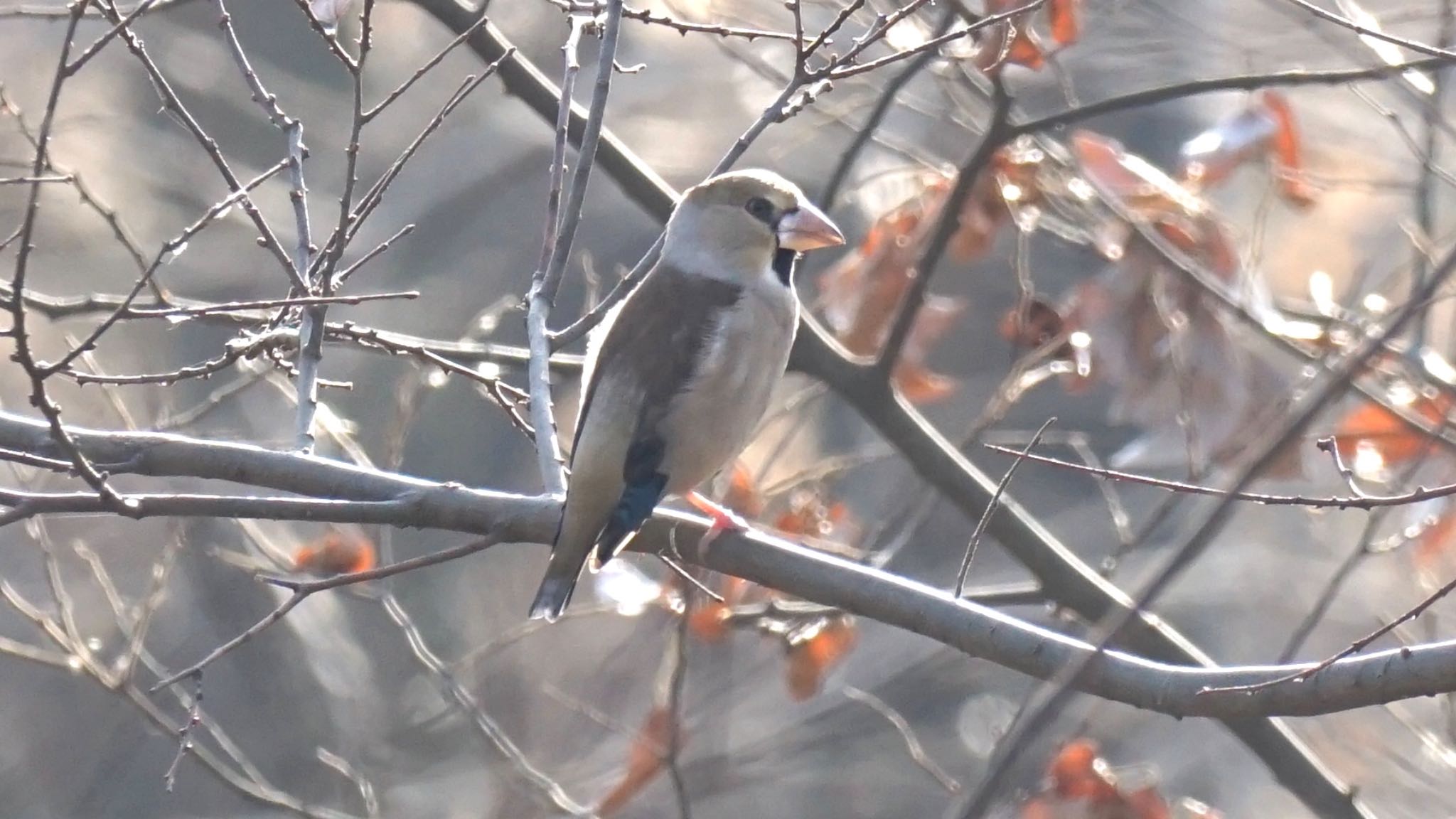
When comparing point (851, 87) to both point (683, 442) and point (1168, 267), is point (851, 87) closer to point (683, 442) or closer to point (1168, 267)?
point (1168, 267)

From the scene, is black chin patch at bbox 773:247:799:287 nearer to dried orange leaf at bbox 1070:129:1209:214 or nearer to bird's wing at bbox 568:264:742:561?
bird's wing at bbox 568:264:742:561

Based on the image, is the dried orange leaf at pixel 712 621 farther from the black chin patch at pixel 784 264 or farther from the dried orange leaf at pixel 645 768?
the black chin patch at pixel 784 264

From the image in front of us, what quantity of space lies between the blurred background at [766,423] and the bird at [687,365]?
625mm

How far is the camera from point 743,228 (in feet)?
12.4

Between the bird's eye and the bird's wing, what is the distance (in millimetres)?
234

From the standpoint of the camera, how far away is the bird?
3113 mm

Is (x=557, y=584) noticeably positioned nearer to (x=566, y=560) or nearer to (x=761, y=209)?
(x=566, y=560)

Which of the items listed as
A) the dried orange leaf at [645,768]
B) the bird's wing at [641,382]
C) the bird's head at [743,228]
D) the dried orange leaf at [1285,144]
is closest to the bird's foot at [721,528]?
the bird's wing at [641,382]

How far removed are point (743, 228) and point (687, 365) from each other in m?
0.51

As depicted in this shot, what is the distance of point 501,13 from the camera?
10211 millimetres

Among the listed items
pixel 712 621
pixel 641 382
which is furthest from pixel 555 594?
pixel 712 621

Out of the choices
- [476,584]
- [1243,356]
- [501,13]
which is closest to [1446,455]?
[1243,356]

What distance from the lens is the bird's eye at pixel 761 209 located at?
380cm

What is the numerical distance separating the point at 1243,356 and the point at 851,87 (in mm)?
1989
